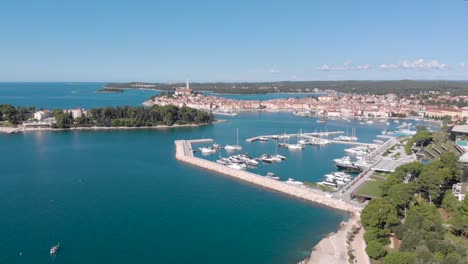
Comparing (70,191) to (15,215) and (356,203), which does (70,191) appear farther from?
(356,203)

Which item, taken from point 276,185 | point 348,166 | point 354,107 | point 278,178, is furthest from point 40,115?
point 354,107

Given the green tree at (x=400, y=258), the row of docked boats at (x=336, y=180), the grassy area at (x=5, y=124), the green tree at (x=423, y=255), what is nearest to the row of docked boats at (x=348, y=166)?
the row of docked boats at (x=336, y=180)

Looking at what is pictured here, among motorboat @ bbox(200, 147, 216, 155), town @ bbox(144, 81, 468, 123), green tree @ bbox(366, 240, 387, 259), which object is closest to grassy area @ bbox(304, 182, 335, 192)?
green tree @ bbox(366, 240, 387, 259)

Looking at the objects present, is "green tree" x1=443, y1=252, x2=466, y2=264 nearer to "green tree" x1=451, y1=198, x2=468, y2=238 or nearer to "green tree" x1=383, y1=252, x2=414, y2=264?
"green tree" x1=383, y1=252, x2=414, y2=264

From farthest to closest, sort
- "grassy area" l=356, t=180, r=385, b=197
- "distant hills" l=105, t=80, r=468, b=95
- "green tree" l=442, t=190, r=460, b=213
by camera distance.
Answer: "distant hills" l=105, t=80, r=468, b=95 < "grassy area" l=356, t=180, r=385, b=197 < "green tree" l=442, t=190, r=460, b=213

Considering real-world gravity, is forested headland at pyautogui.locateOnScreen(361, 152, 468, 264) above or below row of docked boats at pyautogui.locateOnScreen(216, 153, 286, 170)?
above

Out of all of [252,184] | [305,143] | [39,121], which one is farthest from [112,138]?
[252,184]

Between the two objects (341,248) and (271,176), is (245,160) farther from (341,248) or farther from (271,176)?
(341,248)
